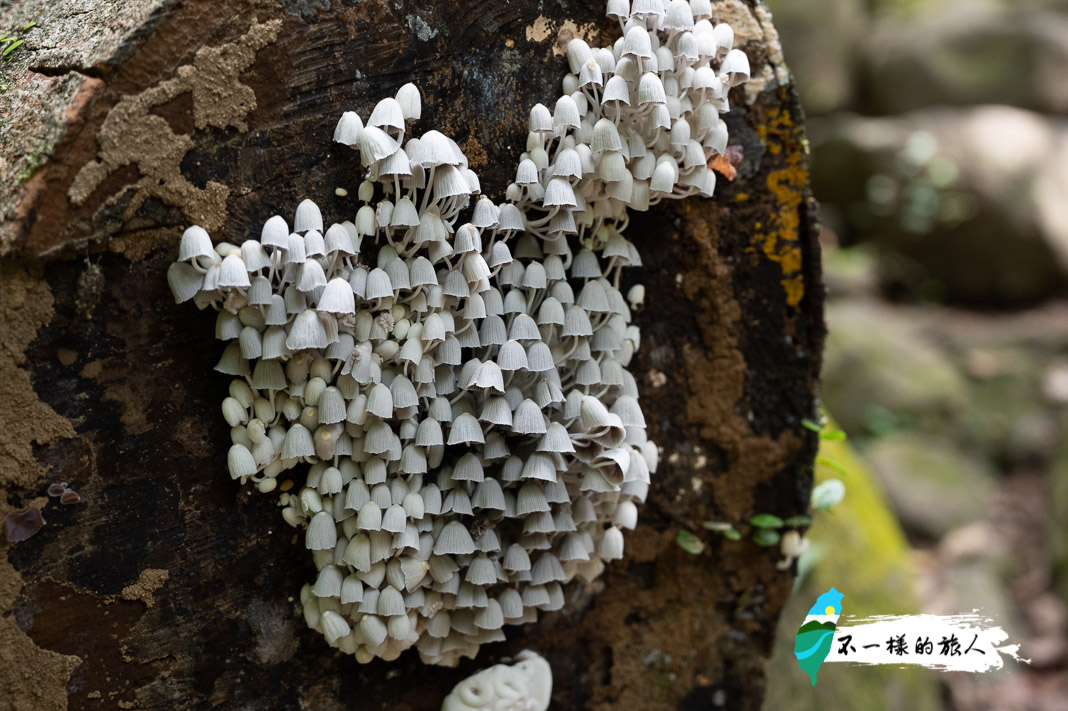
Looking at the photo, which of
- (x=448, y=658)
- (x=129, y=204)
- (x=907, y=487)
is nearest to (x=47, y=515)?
(x=129, y=204)

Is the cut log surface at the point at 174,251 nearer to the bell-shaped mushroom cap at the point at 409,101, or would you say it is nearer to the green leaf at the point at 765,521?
the bell-shaped mushroom cap at the point at 409,101

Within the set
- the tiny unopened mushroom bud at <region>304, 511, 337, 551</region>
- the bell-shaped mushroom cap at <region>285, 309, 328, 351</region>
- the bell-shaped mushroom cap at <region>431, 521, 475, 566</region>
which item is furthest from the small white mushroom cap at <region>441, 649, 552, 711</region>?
the bell-shaped mushroom cap at <region>285, 309, 328, 351</region>

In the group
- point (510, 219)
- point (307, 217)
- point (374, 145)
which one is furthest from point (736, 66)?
point (307, 217)

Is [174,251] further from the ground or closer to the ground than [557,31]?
closer to the ground

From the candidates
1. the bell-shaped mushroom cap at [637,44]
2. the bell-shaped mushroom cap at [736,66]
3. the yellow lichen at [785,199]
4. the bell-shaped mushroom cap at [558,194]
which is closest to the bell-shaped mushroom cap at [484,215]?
the bell-shaped mushroom cap at [558,194]

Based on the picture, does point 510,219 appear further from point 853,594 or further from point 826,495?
point 853,594

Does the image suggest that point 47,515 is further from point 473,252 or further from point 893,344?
point 893,344
